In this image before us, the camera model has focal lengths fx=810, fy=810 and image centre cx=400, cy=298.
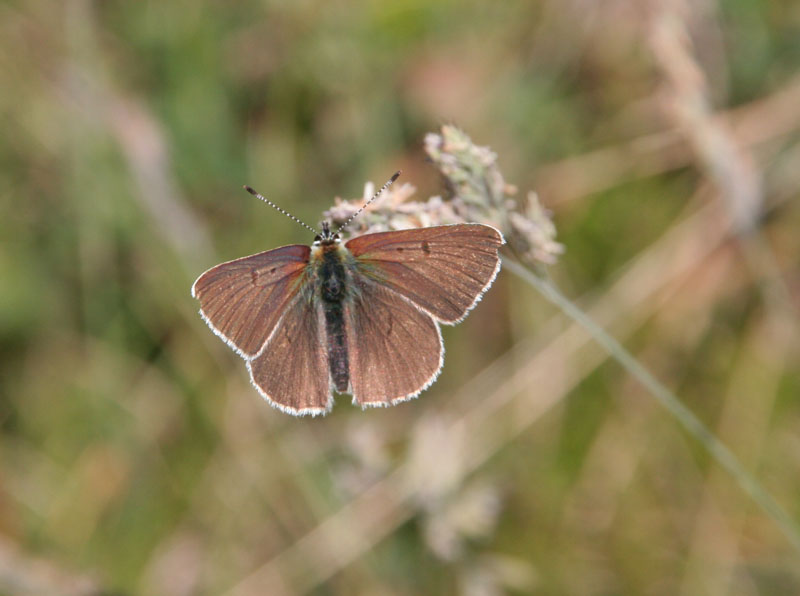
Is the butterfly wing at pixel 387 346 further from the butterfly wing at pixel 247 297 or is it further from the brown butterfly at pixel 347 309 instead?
the butterfly wing at pixel 247 297

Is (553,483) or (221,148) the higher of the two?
(221,148)

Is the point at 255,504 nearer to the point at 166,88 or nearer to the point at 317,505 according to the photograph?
the point at 317,505

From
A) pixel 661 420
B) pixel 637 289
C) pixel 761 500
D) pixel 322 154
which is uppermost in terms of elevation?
pixel 322 154

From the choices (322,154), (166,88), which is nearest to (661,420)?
(322,154)

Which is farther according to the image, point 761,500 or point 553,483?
point 553,483

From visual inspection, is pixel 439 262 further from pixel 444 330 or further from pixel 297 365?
pixel 444 330

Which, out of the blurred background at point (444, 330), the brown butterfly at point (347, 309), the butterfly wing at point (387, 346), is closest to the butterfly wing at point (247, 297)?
the brown butterfly at point (347, 309)

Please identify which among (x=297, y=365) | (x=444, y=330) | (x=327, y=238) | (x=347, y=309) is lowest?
(x=297, y=365)

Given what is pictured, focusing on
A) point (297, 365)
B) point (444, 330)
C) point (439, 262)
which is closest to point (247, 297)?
point (297, 365)
